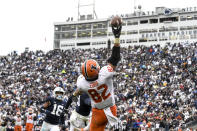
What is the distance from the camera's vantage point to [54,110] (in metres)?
10.8

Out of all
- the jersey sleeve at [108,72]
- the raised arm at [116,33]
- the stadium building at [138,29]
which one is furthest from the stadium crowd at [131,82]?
the raised arm at [116,33]

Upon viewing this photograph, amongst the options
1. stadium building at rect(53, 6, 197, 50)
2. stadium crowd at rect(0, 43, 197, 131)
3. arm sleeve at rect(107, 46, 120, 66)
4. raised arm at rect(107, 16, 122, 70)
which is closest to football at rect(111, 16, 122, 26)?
raised arm at rect(107, 16, 122, 70)

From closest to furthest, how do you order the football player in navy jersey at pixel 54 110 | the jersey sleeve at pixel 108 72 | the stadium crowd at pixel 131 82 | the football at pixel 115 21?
the football at pixel 115 21, the jersey sleeve at pixel 108 72, the football player in navy jersey at pixel 54 110, the stadium crowd at pixel 131 82

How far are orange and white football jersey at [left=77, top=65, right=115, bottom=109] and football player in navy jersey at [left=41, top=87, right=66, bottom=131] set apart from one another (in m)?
3.56

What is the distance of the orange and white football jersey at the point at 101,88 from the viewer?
6941 mm

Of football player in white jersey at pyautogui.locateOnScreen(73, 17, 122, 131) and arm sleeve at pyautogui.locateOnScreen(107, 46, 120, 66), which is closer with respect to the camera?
arm sleeve at pyautogui.locateOnScreen(107, 46, 120, 66)

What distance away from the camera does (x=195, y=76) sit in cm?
2648

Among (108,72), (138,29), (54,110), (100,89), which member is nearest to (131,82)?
(54,110)

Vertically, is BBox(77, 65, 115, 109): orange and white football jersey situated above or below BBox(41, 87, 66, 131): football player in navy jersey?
above

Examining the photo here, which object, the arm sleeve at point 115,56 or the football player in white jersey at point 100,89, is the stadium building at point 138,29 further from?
the arm sleeve at point 115,56

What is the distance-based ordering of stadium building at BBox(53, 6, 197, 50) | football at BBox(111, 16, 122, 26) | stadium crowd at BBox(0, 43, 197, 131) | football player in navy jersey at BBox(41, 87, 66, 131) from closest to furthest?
football at BBox(111, 16, 122, 26) < football player in navy jersey at BBox(41, 87, 66, 131) < stadium crowd at BBox(0, 43, 197, 131) < stadium building at BBox(53, 6, 197, 50)

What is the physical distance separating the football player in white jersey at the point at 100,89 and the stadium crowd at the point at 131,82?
13251mm

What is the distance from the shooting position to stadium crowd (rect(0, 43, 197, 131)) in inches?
871

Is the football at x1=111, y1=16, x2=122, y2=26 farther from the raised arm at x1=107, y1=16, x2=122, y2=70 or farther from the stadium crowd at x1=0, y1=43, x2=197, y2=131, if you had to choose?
the stadium crowd at x1=0, y1=43, x2=197, y2=131
